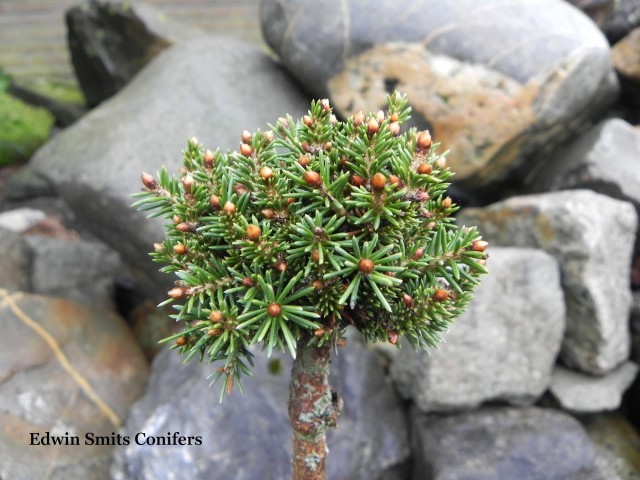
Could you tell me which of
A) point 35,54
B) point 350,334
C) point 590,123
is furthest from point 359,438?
point 35,54

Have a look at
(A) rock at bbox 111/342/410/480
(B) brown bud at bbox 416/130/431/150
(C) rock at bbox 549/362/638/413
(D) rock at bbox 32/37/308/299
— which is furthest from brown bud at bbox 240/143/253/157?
(C) rock at bbox 549/362/638/413

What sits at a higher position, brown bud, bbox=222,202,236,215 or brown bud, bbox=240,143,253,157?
brown bud, bbox=240,143,253,157

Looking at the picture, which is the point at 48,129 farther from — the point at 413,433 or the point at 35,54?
the point at 413,433

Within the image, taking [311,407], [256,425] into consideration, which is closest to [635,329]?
[256,425]

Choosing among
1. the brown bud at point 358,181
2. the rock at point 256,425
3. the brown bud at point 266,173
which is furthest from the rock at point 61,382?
the brown bud at point 358,181

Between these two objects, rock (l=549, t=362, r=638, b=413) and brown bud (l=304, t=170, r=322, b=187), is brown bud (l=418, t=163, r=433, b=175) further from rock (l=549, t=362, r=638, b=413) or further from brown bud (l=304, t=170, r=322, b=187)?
rock (l=549, t=362, r=638, b=413)

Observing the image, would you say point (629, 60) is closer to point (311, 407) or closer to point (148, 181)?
point (311, 407)

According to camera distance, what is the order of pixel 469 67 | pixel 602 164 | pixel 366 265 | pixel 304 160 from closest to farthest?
pixel 366 265 → pixel 304 160 → pixel 469 67 → pixel 602 164

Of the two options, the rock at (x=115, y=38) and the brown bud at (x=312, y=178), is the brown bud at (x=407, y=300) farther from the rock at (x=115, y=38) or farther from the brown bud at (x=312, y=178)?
the rock at (x=115, y=38)
